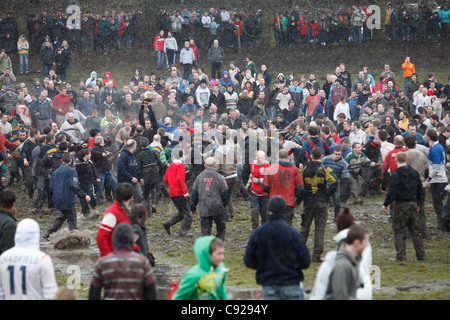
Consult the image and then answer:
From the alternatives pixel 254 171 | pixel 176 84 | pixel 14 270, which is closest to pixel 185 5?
pixel 176 84

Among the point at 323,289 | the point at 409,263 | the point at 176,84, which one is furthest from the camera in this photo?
the point at 176,84

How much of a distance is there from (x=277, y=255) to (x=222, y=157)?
723cm

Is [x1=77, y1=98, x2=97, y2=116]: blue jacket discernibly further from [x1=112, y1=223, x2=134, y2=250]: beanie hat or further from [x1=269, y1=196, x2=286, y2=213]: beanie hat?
[x1=112, y1=223, x2=134, y2=250]: beanie hat

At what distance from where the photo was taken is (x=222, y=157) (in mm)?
14172

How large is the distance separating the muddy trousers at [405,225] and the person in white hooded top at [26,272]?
630cm

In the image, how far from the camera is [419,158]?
41.2 feet

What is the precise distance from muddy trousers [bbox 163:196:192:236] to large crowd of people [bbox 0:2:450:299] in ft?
0.07

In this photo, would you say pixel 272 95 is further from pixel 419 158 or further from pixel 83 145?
pixel 419 158

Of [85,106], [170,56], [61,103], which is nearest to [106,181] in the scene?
[85,106]

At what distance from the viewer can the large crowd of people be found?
28.5 ft

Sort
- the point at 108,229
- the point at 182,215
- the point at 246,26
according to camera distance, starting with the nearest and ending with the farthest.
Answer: the point at 108,229
the point at 182,215
the point at 246,26

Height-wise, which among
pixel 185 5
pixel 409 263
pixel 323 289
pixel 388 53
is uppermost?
pixel 185 5

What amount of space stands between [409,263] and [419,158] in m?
2.34

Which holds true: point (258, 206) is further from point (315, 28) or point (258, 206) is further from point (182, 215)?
point (315, 28)
